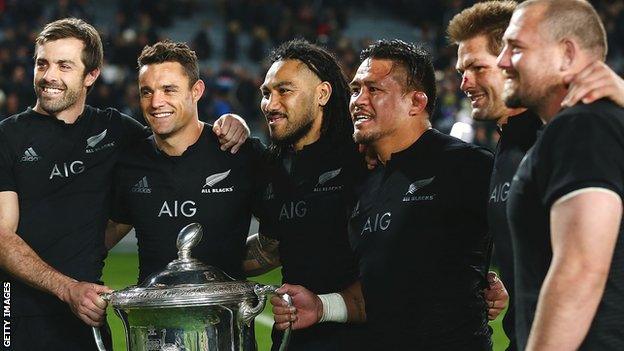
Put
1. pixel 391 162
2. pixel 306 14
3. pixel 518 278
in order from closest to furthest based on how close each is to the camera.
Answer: pixel 518 278, pixel 391 162, pixel 306 14

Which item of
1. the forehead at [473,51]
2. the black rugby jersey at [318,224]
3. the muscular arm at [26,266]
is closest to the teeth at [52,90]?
the muscular arm at [26,266]

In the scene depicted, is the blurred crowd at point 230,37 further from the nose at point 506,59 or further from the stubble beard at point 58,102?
the nose at point 506,59

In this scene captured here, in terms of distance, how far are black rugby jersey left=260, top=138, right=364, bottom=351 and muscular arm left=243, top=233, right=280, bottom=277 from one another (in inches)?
7.0

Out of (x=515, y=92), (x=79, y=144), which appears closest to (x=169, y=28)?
(x=79, y=144)

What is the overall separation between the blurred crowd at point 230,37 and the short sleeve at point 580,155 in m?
13.0

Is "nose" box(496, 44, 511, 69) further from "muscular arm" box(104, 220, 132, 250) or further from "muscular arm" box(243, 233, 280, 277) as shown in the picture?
"muscular arm" box(104, 220, 132, 250)

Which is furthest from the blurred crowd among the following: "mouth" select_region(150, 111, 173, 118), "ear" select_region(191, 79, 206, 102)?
"mouth" select_region(150, 111, 173, 118)

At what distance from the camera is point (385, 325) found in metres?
3.83

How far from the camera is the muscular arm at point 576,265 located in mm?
2496

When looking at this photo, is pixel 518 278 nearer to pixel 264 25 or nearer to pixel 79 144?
pixel 79 144

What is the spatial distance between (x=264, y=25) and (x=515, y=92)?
19051 mm

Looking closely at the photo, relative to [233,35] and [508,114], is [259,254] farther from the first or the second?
[233,35]

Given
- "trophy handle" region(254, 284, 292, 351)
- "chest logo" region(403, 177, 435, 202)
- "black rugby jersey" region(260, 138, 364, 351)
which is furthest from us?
"black rugby jersey" region(260, 138, 364, 351)

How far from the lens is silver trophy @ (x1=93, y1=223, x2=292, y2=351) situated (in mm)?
3539
